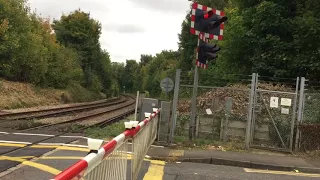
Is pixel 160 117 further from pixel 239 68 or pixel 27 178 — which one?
pixel 239 68

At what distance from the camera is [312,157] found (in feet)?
38.1

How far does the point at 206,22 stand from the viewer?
38.6 ft

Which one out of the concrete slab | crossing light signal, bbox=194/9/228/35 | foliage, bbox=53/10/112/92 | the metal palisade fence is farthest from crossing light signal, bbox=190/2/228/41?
A: foliage, bbox=53/10/112/92

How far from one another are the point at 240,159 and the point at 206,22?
13.8 feet

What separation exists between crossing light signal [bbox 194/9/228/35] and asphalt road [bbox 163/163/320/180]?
418cm

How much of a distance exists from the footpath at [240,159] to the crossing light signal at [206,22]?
12.0ft

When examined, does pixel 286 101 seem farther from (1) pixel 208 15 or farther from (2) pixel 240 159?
(1) pixel 208 15

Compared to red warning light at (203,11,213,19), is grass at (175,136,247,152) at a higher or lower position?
lower

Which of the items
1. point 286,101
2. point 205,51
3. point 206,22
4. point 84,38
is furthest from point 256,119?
point 84,38

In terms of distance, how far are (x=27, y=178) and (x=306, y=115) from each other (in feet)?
31.0

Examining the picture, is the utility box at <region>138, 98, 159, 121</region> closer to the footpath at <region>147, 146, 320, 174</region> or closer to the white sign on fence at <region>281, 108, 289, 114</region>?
the footpath at <region>147, 146, 320, 174</region>

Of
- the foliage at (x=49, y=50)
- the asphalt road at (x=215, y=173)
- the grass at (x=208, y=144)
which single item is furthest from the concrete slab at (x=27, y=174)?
the foliage at (x=49, y=50)

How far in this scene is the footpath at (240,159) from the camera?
32.7 feet

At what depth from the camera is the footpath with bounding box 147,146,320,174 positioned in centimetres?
998
